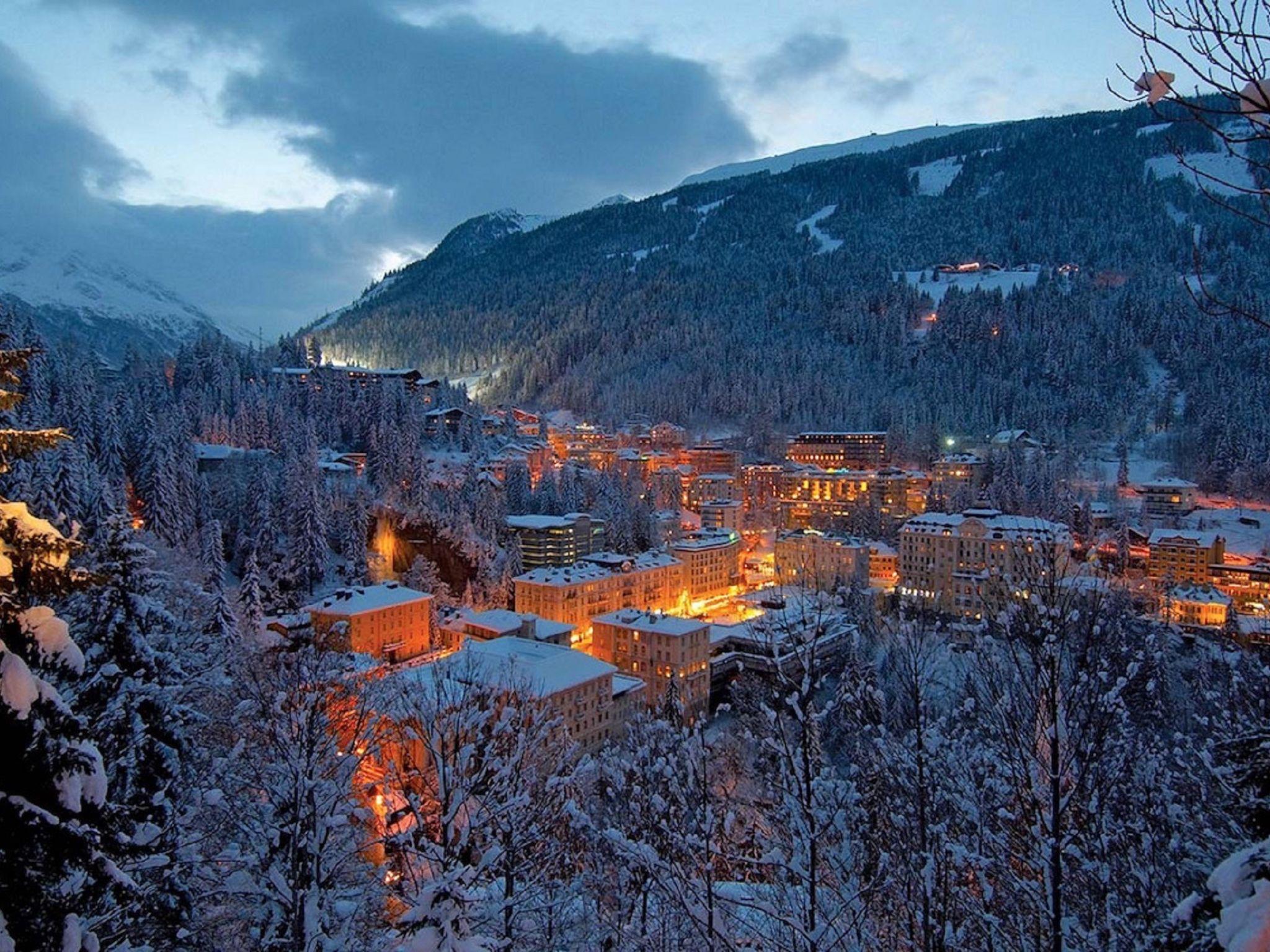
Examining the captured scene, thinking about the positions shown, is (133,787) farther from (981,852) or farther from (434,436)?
(434,436)

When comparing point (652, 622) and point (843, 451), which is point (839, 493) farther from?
point (652, 622)

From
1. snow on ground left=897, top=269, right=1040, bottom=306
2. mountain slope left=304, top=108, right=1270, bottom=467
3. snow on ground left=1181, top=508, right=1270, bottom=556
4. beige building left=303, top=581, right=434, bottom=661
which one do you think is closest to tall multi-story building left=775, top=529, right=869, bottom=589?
beige building left=303, top=581, right=434, bottom=661

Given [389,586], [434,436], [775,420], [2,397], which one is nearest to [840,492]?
[775,420]

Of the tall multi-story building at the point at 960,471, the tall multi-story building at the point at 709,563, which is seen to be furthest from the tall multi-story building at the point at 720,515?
the tall multi-story building at the point at 960,471

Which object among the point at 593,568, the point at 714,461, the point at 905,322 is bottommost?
the point at 593,568

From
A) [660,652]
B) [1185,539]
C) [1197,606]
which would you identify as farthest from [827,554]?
[1185,539]

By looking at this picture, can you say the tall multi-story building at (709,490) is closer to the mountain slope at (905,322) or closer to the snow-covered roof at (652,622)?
the mountain slope at (905,322)

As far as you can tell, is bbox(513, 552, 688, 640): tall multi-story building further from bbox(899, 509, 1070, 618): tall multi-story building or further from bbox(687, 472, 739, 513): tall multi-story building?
bbox(687, 472, 739, 513): tall multi-story building
